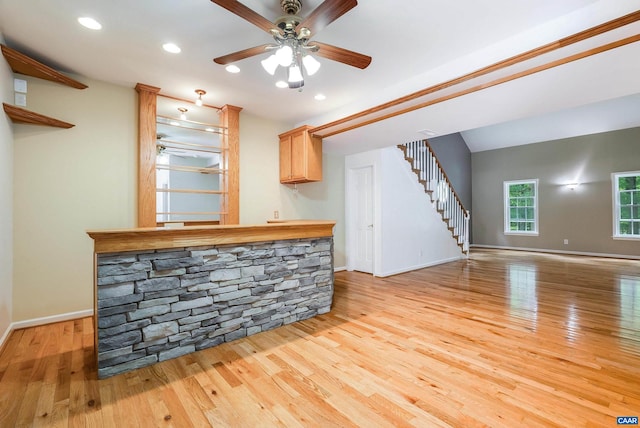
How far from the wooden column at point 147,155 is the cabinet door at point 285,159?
75.7 inches

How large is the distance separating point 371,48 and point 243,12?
4.60 ft

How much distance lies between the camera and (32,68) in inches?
113

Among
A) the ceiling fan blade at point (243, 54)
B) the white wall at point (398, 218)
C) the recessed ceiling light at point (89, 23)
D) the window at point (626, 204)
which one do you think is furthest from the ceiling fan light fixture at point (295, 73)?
the window at point (626, 204)

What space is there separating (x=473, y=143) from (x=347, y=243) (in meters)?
6.45

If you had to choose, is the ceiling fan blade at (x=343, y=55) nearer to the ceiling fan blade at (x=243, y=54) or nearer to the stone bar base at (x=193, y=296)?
the ceiling fan blade at (x=243, y=54)

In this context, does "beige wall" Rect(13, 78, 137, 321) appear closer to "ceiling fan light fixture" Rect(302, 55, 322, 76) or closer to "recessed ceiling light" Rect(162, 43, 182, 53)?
"recessed ceiling light" Rect(162, 43, 182, 53)

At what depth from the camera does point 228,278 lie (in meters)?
2.63

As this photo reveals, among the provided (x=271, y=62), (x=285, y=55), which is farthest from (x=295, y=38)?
(x=271, y=62)

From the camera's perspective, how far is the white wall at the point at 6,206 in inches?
104

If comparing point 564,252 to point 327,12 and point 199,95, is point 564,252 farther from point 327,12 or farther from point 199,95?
point 199,95

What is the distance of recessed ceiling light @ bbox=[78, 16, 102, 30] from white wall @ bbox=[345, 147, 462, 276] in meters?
4.18

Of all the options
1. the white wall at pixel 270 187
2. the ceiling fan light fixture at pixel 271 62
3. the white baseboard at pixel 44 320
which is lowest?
the white baseboard at pixel 44 320

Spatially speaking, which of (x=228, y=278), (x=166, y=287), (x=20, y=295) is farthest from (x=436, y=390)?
(x=20, y=295)

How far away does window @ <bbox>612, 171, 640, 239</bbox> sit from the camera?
7.06 m
